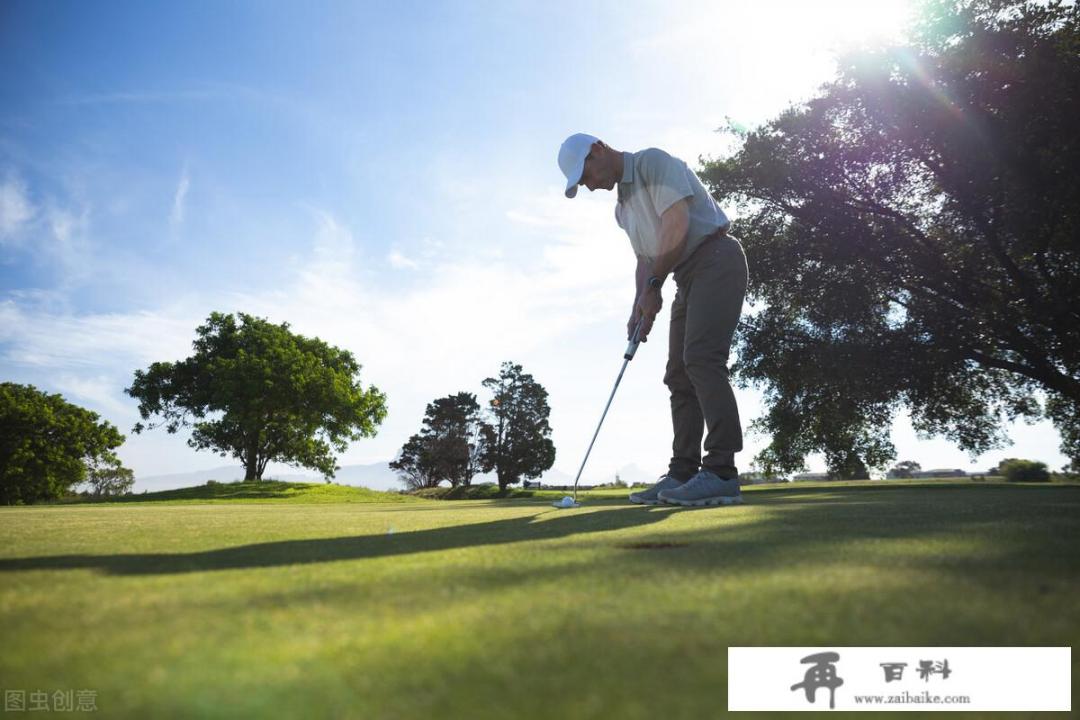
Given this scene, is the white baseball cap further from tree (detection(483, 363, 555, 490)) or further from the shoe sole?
tree (detection(483, 363, 555, 490))

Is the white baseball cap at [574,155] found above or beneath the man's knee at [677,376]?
above

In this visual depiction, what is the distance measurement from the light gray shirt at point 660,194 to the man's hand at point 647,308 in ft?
0.94

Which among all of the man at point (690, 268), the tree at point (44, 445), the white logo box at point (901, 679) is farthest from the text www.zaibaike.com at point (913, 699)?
the tree at point (44, 445)

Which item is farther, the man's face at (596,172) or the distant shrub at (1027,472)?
the distant shrub at (1027,472)

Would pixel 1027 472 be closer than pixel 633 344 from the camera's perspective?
No

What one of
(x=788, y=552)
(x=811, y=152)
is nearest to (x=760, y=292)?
(x=811, y=152)

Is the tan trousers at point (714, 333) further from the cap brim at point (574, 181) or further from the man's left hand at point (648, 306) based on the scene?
the cap brim at point (574, 181)

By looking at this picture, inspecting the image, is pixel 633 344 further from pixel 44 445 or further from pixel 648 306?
pixel 44 445

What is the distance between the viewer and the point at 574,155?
481 cm

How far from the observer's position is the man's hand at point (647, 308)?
16.3 ft

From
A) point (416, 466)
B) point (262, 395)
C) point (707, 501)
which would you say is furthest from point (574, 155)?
point (416, 466)

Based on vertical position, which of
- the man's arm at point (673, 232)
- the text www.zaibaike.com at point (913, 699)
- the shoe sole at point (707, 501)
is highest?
the man's arm at point (673, 232)

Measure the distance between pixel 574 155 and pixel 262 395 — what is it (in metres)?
28.8

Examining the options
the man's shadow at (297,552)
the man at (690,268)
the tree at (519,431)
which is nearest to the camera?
the man's shadow at (297,552)
